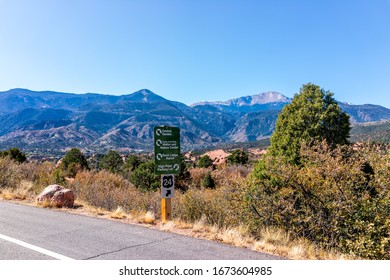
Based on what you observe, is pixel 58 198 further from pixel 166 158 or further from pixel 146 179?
pixel 146 179

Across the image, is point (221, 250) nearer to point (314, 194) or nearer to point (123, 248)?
point (123, 248)

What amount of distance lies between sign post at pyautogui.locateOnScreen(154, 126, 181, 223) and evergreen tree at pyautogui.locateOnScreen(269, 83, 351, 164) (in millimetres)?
5783

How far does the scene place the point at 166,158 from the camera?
7.71 meters

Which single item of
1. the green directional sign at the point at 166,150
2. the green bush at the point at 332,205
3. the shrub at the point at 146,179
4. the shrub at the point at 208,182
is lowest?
the shrub at the point at 208,182

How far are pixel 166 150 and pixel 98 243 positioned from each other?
278 cm

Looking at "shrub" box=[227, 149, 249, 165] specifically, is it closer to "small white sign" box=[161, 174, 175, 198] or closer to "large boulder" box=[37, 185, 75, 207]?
"large boulder" box=[37, 185, 75, 207]

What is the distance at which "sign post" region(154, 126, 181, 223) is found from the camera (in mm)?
7562

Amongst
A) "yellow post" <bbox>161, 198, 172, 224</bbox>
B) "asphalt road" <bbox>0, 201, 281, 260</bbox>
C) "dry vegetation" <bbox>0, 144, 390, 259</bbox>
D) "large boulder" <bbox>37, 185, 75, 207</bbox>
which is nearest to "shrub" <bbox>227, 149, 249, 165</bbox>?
"large boulder" <bbox>37, 185, 75, 207</bbox>

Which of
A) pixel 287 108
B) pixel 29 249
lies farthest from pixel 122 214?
pixel 287 108

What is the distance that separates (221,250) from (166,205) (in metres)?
2.68

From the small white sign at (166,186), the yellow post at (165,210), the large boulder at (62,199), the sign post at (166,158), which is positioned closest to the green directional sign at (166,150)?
the sign post at (166,158)

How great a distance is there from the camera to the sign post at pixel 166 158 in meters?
7.56

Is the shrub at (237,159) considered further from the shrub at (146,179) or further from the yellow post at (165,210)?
the yellow post at (165,210)

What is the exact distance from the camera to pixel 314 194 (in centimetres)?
673
